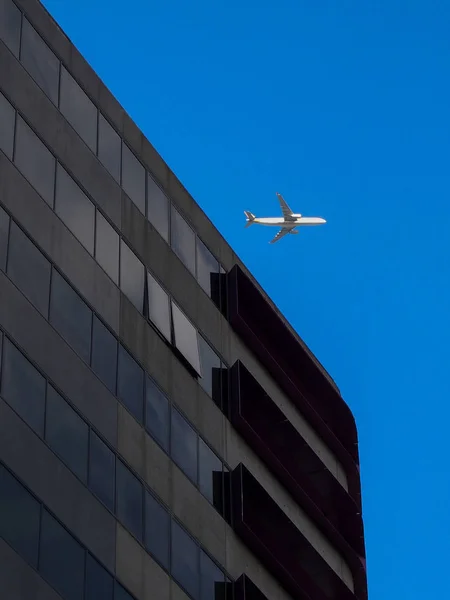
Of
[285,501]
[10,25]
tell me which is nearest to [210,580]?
[285,501]

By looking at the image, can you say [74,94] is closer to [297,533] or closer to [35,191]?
[35,191]

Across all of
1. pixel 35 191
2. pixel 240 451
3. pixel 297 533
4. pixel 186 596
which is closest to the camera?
pixel 35 191

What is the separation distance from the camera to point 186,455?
3944 centimetres

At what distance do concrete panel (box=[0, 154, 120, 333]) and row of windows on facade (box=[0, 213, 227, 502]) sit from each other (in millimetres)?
392

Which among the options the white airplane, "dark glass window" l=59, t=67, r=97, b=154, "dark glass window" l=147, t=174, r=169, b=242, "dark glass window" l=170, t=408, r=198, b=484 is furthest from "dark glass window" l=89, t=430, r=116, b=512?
the white airplane

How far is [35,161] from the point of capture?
35156 millimetres

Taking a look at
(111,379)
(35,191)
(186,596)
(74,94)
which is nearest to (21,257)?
(35,191)

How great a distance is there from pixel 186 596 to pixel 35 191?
11911 millimetres

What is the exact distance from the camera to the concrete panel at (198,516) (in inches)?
1503

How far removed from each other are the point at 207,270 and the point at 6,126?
12.7 meters

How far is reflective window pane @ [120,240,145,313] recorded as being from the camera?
127ft

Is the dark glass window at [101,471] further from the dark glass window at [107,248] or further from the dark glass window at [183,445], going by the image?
the dark glass window at [107,248]

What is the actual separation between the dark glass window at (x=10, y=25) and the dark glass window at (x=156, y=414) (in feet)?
32.7

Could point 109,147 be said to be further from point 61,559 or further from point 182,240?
point 61,559
